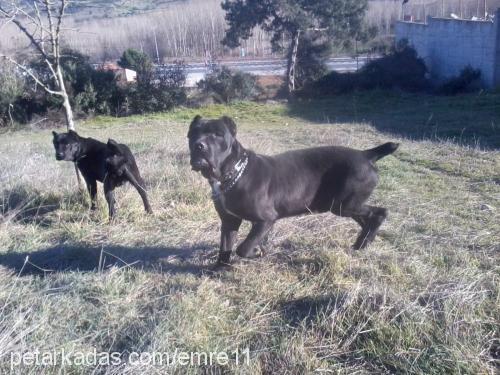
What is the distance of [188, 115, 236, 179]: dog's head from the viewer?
4.07 m

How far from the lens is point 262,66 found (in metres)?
33.9

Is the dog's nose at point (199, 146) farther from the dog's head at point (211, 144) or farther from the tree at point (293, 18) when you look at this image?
the tree at point (293, 18)

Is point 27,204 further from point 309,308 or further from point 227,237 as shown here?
point 309,308

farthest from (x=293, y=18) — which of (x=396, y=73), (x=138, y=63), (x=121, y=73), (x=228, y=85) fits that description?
(x=121, y=73)

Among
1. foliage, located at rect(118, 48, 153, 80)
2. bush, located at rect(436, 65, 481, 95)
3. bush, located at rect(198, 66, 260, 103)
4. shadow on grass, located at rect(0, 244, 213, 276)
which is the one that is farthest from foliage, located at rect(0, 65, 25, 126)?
shadow on grass, located at rect(0, 244, 213, 276)

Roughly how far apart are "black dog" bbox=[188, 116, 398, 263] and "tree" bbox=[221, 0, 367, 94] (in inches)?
834

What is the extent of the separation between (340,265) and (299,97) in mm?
22944

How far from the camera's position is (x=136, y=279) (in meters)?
4.29

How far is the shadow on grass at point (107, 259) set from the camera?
465cm

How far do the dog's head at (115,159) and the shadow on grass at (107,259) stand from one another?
4.64 ft

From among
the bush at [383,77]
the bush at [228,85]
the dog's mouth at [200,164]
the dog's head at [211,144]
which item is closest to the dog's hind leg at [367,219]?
the dog's head at [211,144]

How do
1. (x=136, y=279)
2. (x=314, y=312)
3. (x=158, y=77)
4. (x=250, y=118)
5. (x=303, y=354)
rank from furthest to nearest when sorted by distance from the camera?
(x=158, y=77), (x=250, y=118), (x=136, y=279), (x=314, y=312), (x=303, y=354)

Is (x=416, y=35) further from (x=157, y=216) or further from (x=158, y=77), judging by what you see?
(x=157, y=216)

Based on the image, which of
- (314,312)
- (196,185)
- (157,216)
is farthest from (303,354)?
(196,185)
